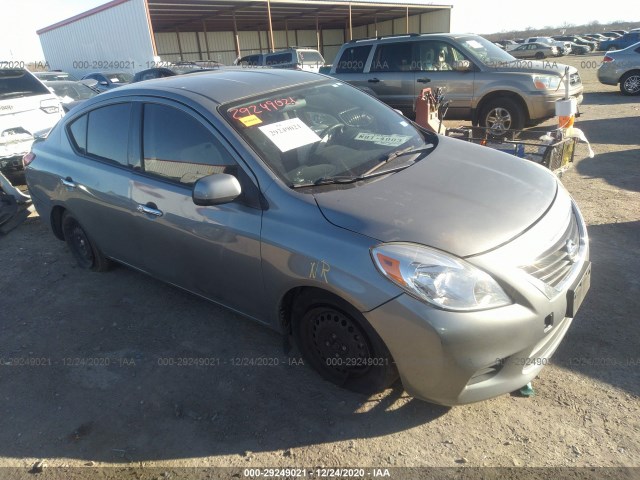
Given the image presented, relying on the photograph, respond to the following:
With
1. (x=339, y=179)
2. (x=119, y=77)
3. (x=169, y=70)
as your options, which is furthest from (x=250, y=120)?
(x=119, y=77)

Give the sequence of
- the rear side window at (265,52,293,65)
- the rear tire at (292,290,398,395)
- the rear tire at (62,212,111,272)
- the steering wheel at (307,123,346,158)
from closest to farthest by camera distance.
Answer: the rear tire at (292,290,398,395)
the steering wheel at (307,123,346,158)
the rear tire at (62,212,111,272)
the rear side window at (265,52,293,65)

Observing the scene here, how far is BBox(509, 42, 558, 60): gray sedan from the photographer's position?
3422 cm

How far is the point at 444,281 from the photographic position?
2111 millimetres

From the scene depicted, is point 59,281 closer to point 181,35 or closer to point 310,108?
point 310,108

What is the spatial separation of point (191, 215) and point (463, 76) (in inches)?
264

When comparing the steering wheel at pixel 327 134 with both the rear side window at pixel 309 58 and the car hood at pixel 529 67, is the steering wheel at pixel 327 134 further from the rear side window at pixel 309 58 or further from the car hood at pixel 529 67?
the rear side window at pixel 309 58

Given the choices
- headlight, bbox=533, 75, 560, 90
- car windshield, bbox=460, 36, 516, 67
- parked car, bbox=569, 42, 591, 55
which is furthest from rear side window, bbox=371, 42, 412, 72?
parked car, bbox=569, 42, 591, 55

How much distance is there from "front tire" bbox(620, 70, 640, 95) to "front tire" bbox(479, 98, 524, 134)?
24.3 feet

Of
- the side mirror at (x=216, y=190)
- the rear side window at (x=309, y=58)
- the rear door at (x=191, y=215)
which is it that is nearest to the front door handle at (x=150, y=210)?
the rear door at (x=191, y=215)

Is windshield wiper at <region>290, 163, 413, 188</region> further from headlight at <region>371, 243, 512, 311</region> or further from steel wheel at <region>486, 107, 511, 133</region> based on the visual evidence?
steel wheel at <region>486, 107, 511, 133</region>

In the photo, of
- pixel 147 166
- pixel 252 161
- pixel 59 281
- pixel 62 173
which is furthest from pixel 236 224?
pixel 59 281

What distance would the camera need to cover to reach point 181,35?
31281 millimetres

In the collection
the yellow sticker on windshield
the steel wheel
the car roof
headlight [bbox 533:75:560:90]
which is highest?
the car roof

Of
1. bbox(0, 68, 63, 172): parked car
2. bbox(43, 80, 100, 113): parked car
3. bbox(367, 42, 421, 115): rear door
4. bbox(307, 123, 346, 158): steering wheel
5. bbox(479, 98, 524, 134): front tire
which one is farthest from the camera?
bbox(43, 80, 100, 113): parked car
